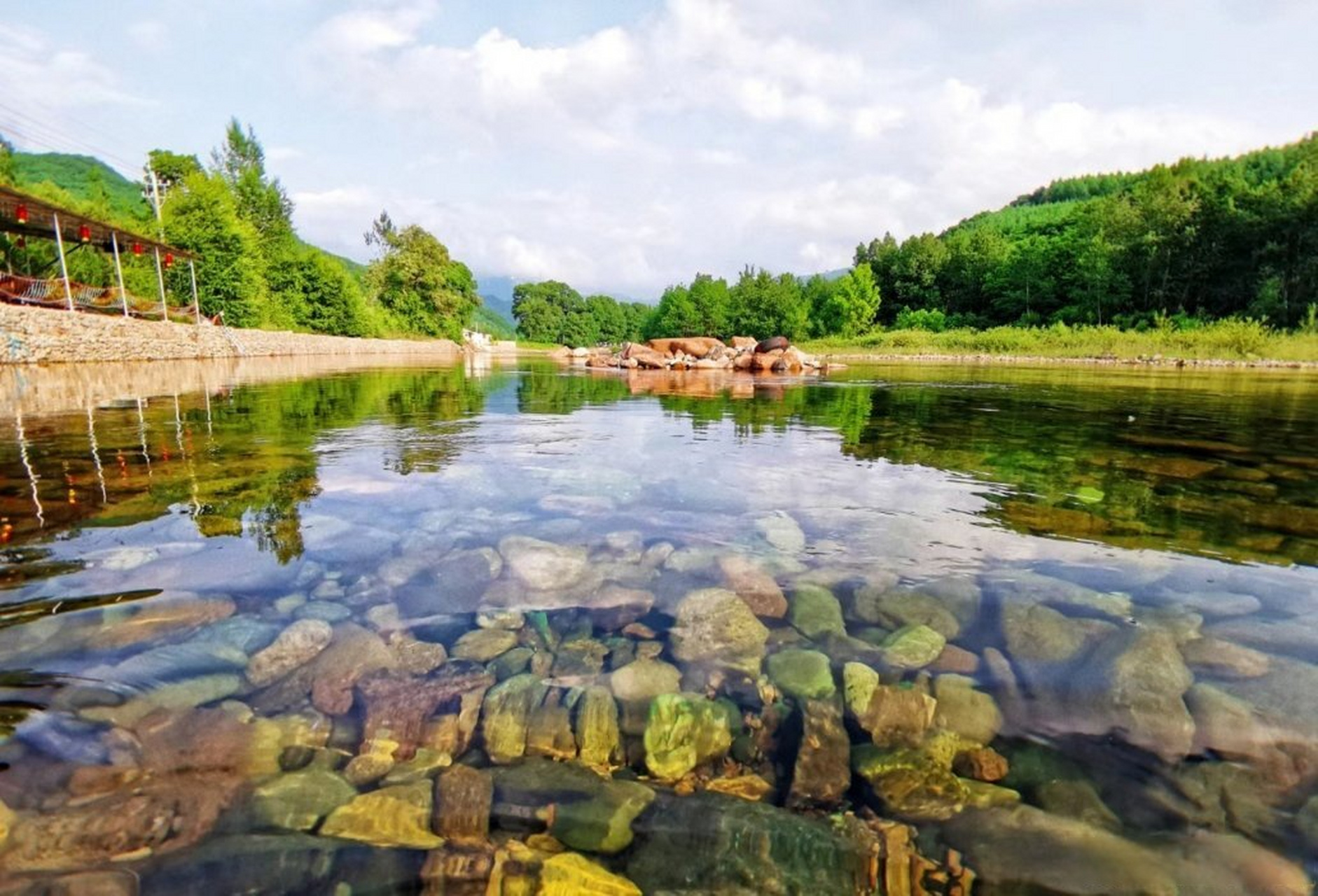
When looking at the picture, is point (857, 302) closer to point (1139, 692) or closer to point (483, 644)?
point (1139, 692)

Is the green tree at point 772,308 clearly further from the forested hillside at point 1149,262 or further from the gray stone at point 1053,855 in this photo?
the gray stone at point 1053,855

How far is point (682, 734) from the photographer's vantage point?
7.29ft

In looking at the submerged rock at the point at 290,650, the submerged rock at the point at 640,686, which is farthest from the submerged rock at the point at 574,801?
the submerged rock at the point at 290,650

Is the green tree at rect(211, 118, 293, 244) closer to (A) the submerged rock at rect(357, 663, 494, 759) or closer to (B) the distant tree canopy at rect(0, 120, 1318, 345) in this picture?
(B) the distant tree canopy at rect(0, 120, 1318, 345)

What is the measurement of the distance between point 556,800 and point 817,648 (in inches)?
52.3

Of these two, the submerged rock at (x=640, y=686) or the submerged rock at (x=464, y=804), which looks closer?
the submerged rock at (x=464, y=804)

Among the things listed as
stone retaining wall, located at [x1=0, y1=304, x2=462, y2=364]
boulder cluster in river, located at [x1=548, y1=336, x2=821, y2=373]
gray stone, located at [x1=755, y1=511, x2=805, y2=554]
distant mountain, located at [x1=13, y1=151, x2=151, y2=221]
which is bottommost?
gray stone, located at [x1=755, y1=511, x2=805, y2=554]

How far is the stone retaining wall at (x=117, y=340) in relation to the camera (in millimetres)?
18328

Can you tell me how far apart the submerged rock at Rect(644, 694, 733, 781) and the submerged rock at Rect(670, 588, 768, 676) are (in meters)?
0.28

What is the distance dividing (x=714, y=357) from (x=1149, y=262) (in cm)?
4940

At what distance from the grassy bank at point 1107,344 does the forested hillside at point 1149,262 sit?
899cm

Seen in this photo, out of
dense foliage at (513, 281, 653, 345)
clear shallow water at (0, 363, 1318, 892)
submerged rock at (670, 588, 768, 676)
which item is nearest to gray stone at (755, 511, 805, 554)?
clear shallow water at (0, 363, 1318, 892)

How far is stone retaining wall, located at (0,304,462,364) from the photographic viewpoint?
1833cm

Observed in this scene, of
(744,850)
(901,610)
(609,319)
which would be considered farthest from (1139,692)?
(609,319)
